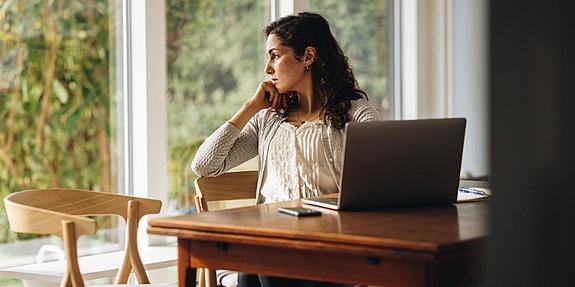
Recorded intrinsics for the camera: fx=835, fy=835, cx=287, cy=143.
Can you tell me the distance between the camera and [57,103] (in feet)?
9.78

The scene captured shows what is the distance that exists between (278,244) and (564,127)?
148cm

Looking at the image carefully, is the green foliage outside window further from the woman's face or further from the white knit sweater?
the woman's face

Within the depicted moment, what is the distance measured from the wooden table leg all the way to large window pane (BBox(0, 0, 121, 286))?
1.22 m

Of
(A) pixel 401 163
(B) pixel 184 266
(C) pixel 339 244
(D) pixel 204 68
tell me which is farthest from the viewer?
(D) pixel 204 68

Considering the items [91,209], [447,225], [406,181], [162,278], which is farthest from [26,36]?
[447,225]

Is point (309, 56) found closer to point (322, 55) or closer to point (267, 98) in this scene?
point (322, 55)

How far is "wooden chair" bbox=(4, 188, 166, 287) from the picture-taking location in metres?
1.91

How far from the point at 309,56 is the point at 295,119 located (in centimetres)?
20

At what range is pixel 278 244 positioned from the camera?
1624mm

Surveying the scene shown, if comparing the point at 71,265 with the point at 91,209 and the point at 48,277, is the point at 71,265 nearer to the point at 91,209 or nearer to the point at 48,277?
the point at 91,209

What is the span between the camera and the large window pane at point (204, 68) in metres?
3.38

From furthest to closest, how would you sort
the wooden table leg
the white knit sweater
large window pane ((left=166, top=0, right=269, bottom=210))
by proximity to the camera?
1. large window pane ((left=166, top=0, right=269, bottom=210))
2. the white knit sweater
3. the wooden table leg

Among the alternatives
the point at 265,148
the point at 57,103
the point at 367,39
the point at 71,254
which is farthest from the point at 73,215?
the point at 367,39

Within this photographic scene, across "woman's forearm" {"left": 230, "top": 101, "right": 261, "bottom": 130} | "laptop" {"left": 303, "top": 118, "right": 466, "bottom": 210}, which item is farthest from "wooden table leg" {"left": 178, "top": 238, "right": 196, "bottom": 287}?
"woman's forearm" {"left": 230, "top": 101, "right": 261, "bottom": 130}
